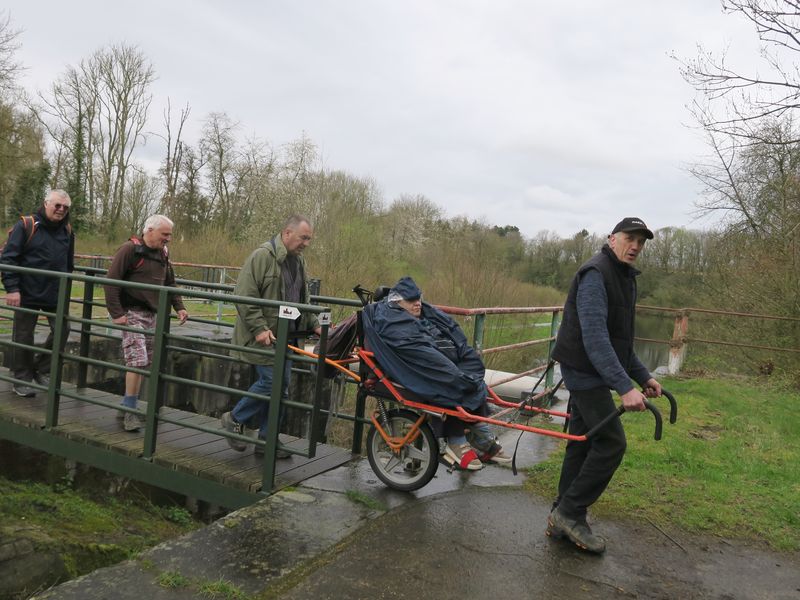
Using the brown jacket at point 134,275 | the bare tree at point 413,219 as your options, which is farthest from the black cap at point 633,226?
the bare tree at point 413,219

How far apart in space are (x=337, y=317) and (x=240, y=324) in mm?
11367

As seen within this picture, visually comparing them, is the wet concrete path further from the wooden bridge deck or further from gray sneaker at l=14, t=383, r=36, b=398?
gray sneaker at l=14, t=383, r=36, b=398

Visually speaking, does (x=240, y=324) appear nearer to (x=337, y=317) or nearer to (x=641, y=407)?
(x=641, y=407)

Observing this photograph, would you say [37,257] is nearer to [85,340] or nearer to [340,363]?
[85,340]

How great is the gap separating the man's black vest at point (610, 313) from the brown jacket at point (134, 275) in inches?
122

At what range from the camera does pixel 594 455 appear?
3.46 metres

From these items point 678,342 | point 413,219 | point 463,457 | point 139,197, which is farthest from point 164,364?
point 413,219

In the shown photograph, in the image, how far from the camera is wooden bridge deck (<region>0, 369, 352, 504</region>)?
4316mm

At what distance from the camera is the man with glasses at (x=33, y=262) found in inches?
222

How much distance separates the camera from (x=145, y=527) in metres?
5.08

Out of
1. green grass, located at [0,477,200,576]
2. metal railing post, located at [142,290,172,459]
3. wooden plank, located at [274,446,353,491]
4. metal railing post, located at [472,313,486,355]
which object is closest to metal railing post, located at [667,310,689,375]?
metal railing post, located at [472,313,486,355]

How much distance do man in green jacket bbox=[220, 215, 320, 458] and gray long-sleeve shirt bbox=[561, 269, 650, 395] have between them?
1.96 m

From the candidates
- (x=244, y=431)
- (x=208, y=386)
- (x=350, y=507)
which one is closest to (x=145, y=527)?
(x=244, y=431)

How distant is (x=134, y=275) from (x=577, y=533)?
12.9 feet
